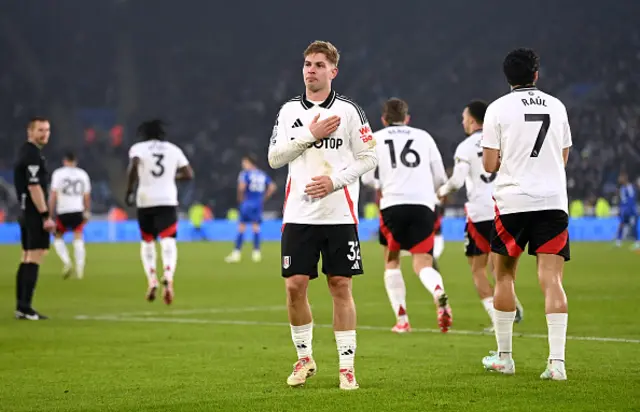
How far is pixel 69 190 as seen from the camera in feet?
73.3

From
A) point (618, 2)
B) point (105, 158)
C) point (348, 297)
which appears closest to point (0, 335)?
point (348, 297)

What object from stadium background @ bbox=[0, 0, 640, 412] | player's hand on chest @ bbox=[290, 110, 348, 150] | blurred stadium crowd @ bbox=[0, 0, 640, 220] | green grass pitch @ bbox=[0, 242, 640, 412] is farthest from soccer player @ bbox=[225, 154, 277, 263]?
player's hand on chest @ bbox=[290, 110, 348, 150]

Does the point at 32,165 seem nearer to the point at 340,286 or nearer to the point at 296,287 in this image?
the point at 296,287

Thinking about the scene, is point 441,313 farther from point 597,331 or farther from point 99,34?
point 99,34

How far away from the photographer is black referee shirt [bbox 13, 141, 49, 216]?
1316 centimetres

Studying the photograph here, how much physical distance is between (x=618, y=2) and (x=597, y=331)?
142 ft

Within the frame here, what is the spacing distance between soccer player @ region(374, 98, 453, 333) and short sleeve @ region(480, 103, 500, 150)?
3.97 metres

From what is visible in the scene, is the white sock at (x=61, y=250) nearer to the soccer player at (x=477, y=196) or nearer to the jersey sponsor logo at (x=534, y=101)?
the soccer player at (x=477, y=196)

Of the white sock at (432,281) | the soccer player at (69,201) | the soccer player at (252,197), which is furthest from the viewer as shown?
the soccer player at (252,197)

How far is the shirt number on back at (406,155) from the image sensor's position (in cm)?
1169

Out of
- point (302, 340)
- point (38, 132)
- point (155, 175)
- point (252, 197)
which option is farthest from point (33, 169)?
point (252, 197)

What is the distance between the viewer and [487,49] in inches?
2137

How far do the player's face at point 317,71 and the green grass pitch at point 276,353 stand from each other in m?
1.96

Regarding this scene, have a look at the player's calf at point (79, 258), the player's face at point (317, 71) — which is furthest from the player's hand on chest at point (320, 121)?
the player's calf at point (79, 258)
